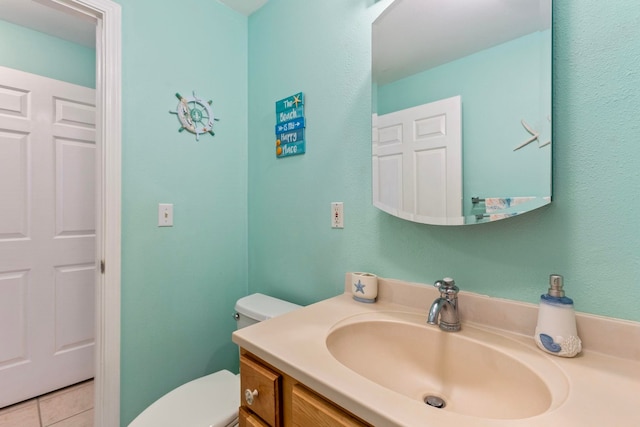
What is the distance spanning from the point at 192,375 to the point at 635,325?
5.63ft

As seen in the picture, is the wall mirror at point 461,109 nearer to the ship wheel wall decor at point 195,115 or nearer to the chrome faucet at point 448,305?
the chrome faucet at point 448,305

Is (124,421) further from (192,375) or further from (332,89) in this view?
(332,89)

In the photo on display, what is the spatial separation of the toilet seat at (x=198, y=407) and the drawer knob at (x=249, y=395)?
34cm

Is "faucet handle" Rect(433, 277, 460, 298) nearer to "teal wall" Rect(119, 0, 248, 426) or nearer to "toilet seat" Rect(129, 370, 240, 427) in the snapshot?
"toilet seat" Rect(129, 370, 240, 427)

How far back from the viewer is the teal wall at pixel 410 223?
0.65m

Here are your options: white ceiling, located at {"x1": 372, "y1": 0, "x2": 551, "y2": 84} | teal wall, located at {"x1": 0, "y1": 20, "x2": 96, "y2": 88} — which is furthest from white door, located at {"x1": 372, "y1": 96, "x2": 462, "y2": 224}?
teal wall, located at {"x1": 0, "y1": 20, "x2": 96, "y2": 88}

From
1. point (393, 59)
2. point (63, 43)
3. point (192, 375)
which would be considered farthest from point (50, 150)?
point (393, 59)

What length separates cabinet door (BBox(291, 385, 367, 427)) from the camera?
53 centimetres

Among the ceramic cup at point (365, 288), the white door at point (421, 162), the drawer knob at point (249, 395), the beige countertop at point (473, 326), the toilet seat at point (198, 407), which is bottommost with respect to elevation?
the toilet seat at point (198, 407)

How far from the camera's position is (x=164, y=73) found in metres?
1.36

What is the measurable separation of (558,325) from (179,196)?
1.51 m

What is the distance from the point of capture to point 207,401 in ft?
3.55

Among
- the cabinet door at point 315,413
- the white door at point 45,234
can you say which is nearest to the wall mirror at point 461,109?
the cabinet door at point 315,413

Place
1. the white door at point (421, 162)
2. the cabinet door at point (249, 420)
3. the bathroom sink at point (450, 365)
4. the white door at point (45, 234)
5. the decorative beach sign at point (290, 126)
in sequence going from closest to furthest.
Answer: the bathroom sink at point (450, 365), the cabinet door at point (249, 420), the white door at point (421, 162), the decorative beach sign at point (290, 126), the white door at point (45, 234)
